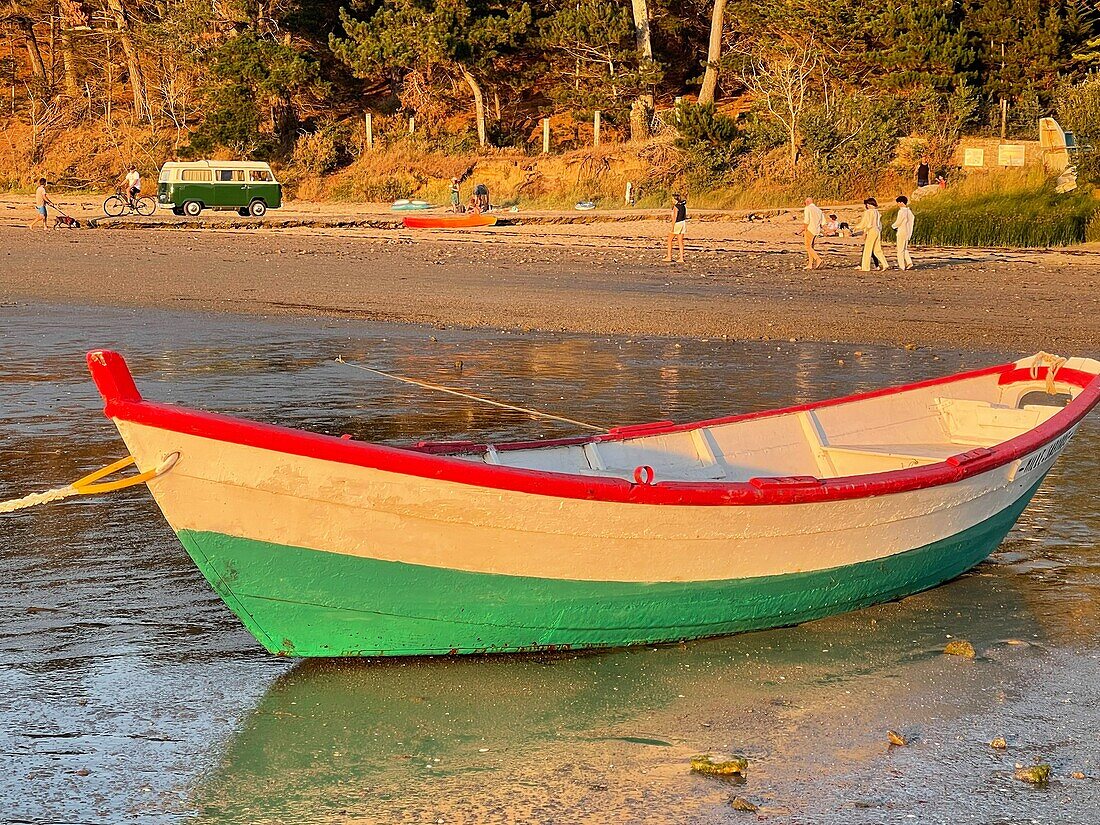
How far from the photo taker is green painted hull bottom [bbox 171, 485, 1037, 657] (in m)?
5.71

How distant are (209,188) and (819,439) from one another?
1329 inches

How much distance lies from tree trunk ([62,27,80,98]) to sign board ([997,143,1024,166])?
1472 inches

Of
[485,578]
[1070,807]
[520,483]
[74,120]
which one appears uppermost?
[74,120]

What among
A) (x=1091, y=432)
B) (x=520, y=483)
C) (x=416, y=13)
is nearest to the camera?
(x=520, y=483)

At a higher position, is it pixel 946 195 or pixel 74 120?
pixel 74 120

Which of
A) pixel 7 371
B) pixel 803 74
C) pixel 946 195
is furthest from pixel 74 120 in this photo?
pixel 7 371

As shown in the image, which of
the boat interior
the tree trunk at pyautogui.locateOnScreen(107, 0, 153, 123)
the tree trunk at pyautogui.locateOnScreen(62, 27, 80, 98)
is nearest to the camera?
the boat interior

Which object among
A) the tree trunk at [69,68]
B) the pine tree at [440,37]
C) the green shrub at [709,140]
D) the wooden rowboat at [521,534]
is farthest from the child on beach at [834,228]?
the tree trunk at [69,68]

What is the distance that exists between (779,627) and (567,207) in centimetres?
3495

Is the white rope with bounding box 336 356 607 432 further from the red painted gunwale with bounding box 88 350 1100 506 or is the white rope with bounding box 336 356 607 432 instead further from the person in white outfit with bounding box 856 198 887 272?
the person in white outfit with bounding box 856 198 887 272

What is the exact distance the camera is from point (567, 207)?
4109 centimetres

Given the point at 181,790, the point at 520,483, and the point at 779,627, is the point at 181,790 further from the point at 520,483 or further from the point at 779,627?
the point at 779,627

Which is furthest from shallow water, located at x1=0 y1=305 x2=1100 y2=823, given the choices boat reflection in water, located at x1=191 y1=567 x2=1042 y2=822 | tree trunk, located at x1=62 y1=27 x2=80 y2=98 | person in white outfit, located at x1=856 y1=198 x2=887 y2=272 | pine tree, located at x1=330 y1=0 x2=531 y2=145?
tree trunk, located at x1=62 y1=27 x2=80 y2=98

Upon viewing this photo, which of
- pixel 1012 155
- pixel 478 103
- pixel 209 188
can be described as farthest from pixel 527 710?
pixel 478 103
